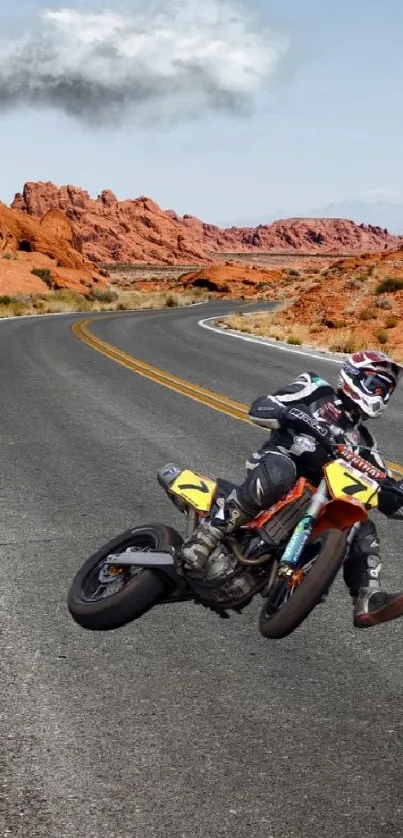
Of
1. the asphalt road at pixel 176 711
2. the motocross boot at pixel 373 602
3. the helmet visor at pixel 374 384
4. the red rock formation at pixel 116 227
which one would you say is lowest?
the red rock formation at pixel 116 227

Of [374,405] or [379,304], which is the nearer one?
[374,405]

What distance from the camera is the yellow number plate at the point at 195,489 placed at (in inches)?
216

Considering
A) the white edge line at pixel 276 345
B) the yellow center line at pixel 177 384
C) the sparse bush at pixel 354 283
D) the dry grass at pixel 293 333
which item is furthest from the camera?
the sparse bush at pixel 354 283

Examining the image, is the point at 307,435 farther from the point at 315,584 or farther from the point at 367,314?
the point at 367,314

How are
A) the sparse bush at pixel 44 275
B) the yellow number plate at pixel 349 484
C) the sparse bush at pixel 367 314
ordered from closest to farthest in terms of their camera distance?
the yellow number plate at pixel 349 484, the sparse bush at pixel 367 314, the sparse bush at pixel 44 275

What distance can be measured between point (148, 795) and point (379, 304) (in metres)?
29.5

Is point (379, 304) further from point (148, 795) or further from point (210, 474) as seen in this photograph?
point (148, 795)

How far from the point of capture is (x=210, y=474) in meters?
9.12

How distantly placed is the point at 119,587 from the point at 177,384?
10377 mm

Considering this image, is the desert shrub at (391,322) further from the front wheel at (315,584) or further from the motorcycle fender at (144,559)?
the front wheel at (315,584)

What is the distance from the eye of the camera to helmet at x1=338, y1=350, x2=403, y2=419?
5.11 m

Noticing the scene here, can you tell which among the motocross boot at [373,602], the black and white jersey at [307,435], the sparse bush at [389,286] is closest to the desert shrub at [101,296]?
the sparse bush at [389,286]

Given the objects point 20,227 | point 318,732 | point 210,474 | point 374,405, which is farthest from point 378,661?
point 20,227

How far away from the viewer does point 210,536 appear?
202 inches
